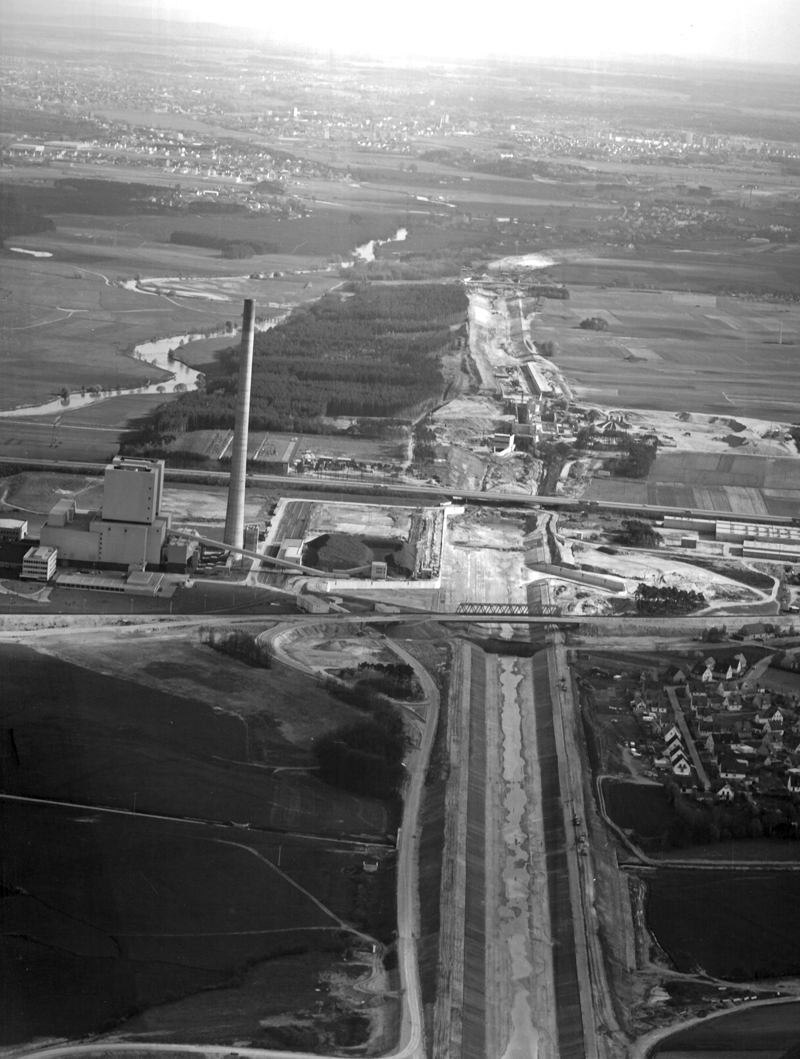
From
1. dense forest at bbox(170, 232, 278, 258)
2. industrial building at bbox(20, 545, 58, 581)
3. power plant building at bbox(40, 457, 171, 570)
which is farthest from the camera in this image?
dense forest at bbox(170, 232, 278, 258)

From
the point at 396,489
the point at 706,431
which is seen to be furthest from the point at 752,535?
the point at 706,431

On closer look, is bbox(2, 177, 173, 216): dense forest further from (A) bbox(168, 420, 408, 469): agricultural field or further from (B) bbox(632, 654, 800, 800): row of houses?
(B) bbox(632, 654, 800, 800): row of houses

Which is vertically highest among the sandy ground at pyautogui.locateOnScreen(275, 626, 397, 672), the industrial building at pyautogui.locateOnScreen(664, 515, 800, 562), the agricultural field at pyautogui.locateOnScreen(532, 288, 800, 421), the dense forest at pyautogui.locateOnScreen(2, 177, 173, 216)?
the dense forest at pyautogui.locateOnScreen(2, 177, 173, 216)

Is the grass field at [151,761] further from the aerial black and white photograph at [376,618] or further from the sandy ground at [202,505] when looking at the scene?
the sandy ground at [202,505]

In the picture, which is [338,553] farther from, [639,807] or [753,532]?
[639,807]

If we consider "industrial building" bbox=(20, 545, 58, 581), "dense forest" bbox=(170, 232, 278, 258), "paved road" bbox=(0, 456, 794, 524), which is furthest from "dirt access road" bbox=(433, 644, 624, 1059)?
"dense forest" bbox=(170, 232, 278, 258)
